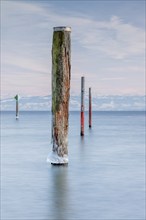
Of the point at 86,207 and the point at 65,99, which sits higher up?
the point at 65,99

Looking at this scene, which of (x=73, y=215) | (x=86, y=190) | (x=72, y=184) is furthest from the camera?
(x=72, y=184)

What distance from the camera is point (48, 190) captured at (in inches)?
468

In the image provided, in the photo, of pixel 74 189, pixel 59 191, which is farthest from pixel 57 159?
pixel 59 191

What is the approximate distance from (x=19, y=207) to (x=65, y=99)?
13.8 feet

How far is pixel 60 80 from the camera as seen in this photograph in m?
13.6

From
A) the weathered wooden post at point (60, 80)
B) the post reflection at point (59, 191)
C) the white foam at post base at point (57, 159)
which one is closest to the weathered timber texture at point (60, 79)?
the weathered wooden post at point (60, 80)

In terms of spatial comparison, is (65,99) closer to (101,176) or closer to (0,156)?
(101,176)

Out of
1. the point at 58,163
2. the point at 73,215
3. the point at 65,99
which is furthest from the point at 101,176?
the point at 73,215

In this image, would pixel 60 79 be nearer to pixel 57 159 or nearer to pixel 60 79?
pixel 60 79

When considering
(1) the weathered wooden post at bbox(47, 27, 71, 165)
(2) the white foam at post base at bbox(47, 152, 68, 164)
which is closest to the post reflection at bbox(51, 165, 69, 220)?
(2) the white foam at post base at bbox(47, 152, 68, 164)

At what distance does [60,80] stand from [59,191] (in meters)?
2.94

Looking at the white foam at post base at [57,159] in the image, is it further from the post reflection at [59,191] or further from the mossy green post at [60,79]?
the mossy green post at [60,79]

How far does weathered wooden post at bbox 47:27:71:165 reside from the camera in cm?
1354

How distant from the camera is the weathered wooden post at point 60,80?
13539mm
